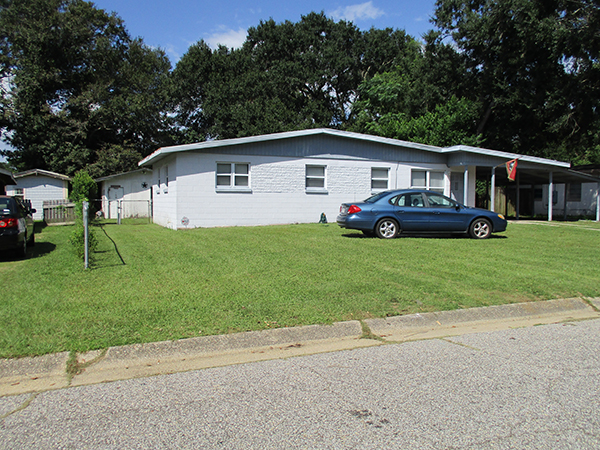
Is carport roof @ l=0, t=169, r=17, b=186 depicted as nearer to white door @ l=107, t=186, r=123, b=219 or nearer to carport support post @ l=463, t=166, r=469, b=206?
white door @ l=107, t=186, r=123, b=219

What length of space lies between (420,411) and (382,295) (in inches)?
118

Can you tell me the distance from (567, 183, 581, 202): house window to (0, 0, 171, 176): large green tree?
108ft

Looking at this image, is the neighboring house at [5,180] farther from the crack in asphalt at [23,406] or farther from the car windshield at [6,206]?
the crack in asphalt at [23,406]

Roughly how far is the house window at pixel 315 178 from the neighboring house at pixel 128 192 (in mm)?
14141

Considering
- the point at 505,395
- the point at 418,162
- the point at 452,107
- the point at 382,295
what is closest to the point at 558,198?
the point at 452,107

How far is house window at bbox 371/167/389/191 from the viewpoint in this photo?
20.3 meters

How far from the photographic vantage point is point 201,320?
513 centimetres

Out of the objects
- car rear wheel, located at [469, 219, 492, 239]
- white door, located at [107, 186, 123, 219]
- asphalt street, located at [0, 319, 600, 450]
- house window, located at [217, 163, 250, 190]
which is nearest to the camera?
asphalt street, located at [0, 319, 600, 450]

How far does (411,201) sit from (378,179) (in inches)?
288

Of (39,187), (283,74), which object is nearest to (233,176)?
(39,187)

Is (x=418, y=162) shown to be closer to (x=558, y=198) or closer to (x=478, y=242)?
(x=478, y=242)

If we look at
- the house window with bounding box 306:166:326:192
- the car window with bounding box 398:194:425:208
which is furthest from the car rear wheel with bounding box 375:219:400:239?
the house window with bounding box 306:166:326:192

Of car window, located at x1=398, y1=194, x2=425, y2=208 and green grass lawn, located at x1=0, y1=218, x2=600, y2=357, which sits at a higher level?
car window, located at x1=398, y1=194, x2=425, y2=208

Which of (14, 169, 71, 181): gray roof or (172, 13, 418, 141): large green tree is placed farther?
(172, 13, 418, 141): large green tree
